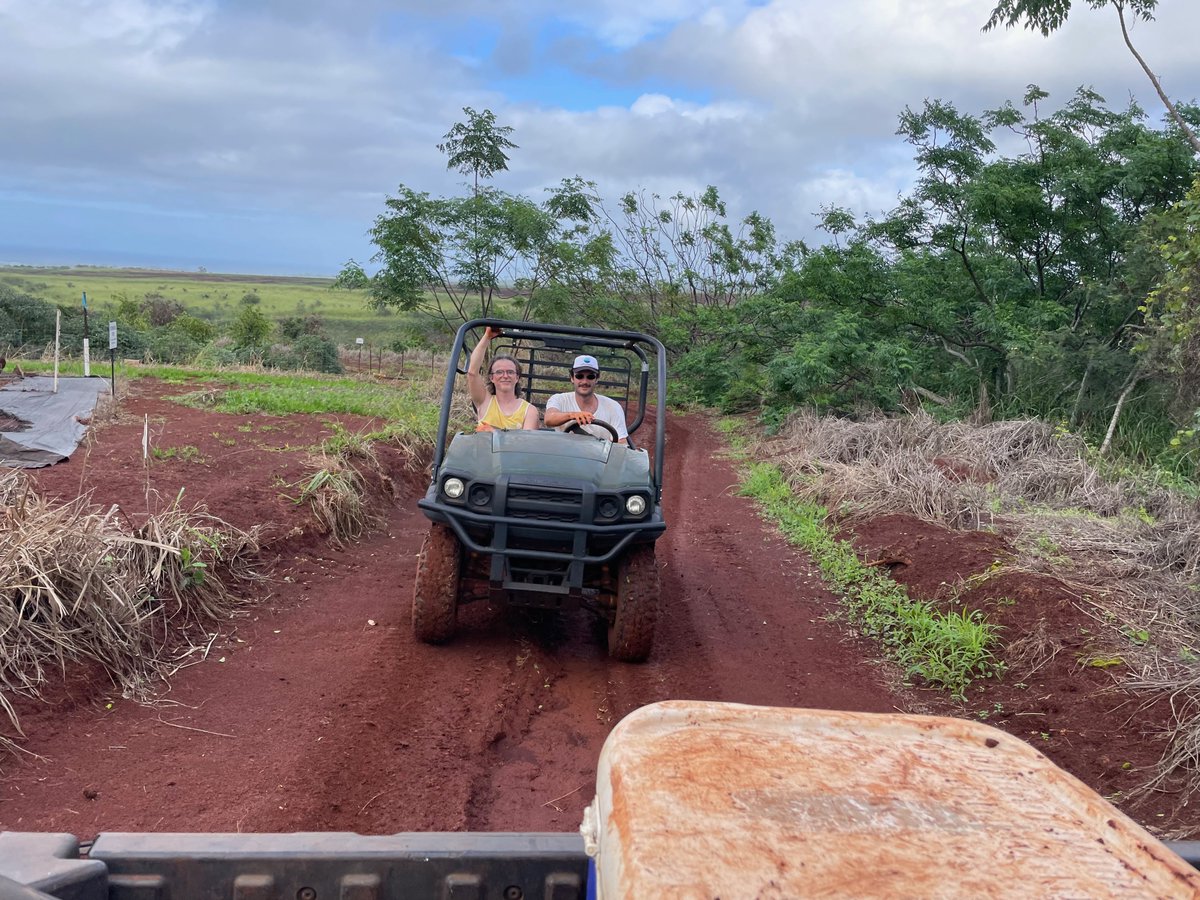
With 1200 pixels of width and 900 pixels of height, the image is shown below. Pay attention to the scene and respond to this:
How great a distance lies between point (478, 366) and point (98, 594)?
2529mm

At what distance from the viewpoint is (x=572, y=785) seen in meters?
3.98

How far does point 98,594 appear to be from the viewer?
474 centimetres

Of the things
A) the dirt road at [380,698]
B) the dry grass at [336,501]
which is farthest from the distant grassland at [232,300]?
the dirt road at [380,698]

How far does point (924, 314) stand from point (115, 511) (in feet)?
42.8

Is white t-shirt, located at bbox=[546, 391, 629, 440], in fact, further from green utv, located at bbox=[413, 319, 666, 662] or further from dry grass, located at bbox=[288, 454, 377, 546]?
dry grass, located at bbox=[288, 454, 377, 546]

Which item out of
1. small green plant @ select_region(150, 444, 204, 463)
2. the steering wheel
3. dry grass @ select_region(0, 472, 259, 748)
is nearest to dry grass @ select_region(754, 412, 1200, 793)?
the steering wheel

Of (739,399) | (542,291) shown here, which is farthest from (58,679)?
(542,291)

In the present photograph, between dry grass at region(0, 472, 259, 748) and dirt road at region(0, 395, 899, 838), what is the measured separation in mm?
192

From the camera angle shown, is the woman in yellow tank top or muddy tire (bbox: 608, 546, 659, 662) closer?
muddy tire (bbox: 608, 546, 659, 662)

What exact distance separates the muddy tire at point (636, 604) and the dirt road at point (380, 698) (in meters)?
0.18

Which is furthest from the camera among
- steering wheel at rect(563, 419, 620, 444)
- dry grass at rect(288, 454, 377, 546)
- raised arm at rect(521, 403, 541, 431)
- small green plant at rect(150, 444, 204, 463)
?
small green plant at rect(150, 444, 204, 463)

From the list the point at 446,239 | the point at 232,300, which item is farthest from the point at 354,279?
the point at 232,300

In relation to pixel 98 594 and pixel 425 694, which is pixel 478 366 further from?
pixel 98 594

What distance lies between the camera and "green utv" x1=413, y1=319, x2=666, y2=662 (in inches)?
196
